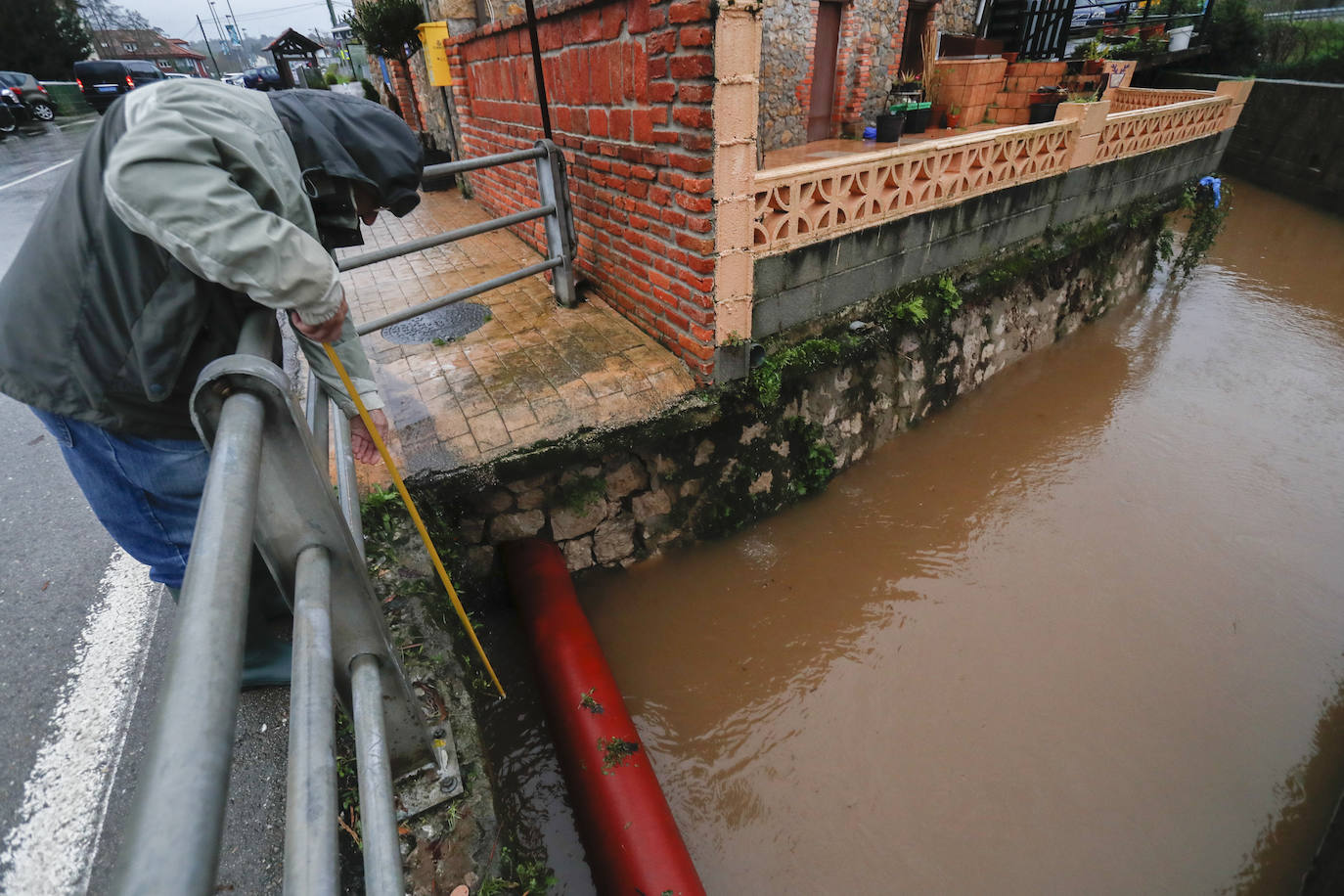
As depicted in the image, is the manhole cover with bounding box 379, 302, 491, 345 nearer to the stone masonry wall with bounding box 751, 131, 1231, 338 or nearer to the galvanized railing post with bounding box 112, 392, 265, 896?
the stone masonry wall with bounding box 751, 131, 1231, 338

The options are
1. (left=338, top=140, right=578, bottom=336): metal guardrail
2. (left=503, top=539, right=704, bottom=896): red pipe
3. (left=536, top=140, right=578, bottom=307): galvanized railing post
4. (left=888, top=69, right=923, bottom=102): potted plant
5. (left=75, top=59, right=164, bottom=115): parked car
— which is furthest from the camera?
(left=75, top=59, right=164, bottom=115): parked car

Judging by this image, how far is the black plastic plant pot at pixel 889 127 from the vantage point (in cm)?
812

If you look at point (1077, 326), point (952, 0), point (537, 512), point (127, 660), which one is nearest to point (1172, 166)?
point (1077, 326)

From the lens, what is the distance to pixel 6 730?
221cm

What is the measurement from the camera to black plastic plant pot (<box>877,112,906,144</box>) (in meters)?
8.12

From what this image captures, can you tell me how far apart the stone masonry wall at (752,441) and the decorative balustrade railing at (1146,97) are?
3813mm

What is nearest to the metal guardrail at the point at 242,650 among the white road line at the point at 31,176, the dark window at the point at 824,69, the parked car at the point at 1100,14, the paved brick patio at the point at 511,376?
the paved brick patio at the point at 511,376

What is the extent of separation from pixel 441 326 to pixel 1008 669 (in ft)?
12.7

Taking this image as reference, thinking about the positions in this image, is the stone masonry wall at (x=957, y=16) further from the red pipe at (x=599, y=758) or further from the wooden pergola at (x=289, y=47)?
the wooden pergola at (x=289, y=47)

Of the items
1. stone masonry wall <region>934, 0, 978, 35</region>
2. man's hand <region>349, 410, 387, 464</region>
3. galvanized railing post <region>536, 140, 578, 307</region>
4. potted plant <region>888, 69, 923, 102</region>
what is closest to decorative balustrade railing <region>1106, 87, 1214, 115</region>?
potted plant <region>888, 69, 923, 102</region>

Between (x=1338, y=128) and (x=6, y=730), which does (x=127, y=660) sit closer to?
(x=6, y=730)

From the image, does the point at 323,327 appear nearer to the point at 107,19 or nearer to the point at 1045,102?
the point at 1045,102

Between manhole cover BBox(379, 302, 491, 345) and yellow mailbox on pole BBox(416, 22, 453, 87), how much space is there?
333 centimetres

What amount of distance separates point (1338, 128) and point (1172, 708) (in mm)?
13572
